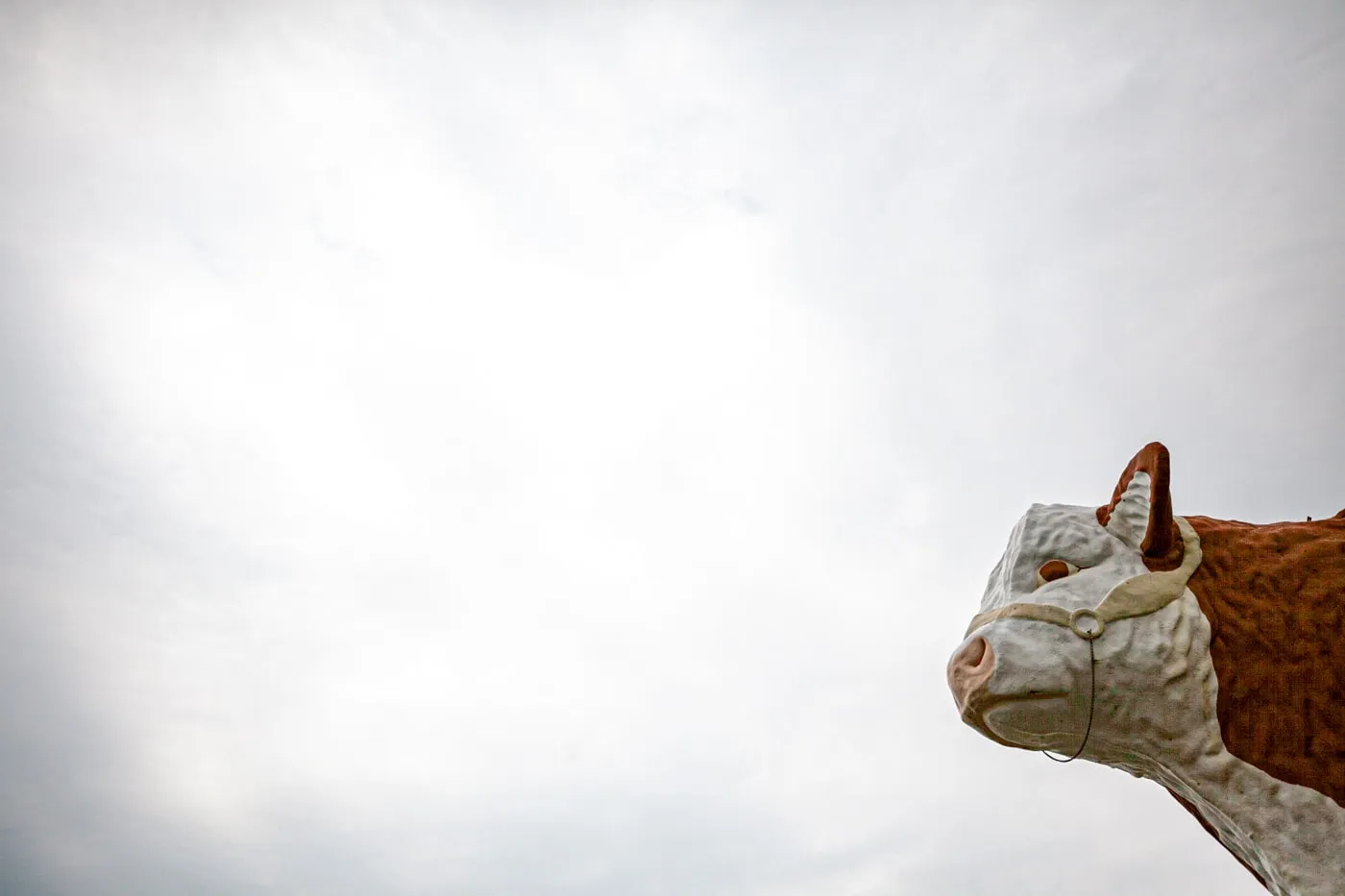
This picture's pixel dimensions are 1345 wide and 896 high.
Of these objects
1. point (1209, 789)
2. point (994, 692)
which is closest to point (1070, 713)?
point (994, 692)

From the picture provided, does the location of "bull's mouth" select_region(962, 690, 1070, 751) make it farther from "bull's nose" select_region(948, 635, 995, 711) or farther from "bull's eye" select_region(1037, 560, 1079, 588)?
"bull's eye" select_region(1037, 560, 1079, 588)

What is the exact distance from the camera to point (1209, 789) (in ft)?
11.1

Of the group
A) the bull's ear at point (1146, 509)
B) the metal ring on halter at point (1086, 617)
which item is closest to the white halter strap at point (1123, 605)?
the metal ring on halter at point (1086, 617)

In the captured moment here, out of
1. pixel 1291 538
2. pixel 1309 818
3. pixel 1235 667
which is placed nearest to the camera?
pixel 1309 818

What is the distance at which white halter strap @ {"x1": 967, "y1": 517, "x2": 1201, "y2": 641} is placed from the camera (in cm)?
355

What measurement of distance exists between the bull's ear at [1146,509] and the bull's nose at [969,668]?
0.77 m

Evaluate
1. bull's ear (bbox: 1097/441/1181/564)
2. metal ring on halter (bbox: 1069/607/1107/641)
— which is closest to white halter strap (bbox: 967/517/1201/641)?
metal ring on halter (bbox: 1069/607/1107/641)

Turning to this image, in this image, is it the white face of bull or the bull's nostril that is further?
the bull's nostril

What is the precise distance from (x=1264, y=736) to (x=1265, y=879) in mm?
580

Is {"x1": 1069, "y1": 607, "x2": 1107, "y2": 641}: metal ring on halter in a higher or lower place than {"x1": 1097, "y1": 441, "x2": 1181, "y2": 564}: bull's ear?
lower

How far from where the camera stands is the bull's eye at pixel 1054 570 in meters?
3.78

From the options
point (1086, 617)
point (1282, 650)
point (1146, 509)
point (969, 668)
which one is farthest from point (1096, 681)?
point (1146, 509)

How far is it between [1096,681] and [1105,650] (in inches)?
4.7

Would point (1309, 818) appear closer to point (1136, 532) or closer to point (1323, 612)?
point (1323, 612)
